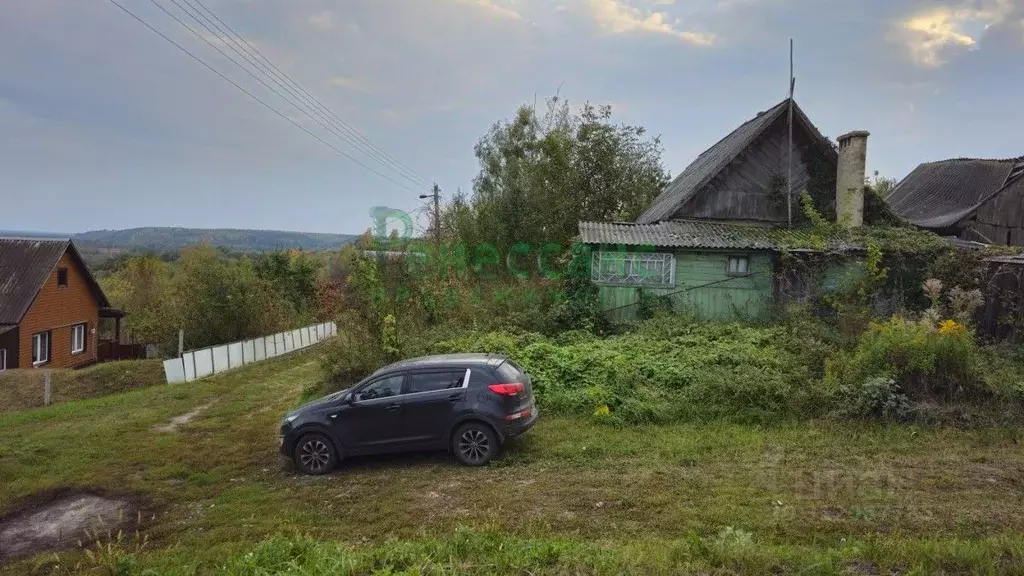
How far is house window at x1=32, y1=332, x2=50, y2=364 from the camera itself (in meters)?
25.6

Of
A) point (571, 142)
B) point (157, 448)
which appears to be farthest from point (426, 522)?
point (571, 142)

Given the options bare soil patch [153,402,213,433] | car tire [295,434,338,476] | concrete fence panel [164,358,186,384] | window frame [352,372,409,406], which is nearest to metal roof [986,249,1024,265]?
window frame [352,372,409,406]

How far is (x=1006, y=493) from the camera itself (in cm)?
637

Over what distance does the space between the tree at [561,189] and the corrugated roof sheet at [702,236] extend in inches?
415

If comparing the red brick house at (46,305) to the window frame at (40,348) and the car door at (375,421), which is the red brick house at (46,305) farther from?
the car door at (375,421)

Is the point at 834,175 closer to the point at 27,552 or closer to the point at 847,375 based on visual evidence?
the point at 847,375

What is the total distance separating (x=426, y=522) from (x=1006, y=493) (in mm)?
6356

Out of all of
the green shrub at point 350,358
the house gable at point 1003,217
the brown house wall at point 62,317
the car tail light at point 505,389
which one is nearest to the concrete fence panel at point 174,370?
the brown house wall at point 62,317

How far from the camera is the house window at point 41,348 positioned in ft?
84.1

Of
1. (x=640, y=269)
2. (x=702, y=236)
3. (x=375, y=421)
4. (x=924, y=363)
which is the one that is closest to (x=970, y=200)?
(x=702, y=236)

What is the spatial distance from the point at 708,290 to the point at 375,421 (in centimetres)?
1073

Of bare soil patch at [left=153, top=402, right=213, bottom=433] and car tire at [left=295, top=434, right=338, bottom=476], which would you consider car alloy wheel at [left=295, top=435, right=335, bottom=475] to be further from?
bare soil patch at [left=153, top=402, right=213, bottom=433]

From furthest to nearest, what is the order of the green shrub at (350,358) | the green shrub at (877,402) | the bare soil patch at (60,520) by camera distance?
the green shrub at (350,358)
the green shrub at (877,402)
the bare soil patch at (60,520)

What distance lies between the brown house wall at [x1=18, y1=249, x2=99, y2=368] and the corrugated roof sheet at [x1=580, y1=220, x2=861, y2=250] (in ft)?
80.2
